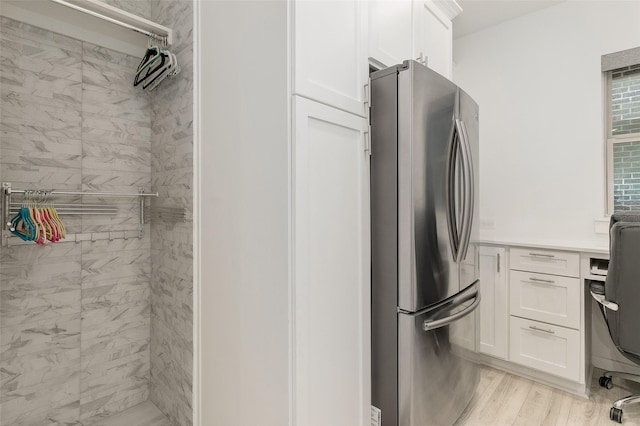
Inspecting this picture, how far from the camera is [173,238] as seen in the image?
1873mm

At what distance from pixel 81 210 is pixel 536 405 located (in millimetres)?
2924

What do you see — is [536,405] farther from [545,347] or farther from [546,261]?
[546,261]

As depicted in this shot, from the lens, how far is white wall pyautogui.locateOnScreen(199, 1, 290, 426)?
47.1 inches

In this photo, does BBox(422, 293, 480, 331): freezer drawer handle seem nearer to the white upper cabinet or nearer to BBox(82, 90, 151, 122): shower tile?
the white upper cabinet

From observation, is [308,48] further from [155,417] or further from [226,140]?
[155,417]

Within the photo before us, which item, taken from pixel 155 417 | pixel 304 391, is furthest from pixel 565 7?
pixel 155 417

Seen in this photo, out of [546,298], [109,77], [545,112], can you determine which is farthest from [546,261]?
[109,77]

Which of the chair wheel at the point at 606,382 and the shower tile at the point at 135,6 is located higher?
the shower tile at the point at 135,6

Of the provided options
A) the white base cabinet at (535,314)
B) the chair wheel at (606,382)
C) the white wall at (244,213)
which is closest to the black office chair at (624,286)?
the white base cabinet at (535,314)

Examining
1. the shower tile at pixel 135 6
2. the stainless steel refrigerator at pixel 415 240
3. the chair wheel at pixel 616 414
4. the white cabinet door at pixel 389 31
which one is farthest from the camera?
the shower tile at pixel 135 6

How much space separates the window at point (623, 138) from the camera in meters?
2.40

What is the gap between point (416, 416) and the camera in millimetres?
1405

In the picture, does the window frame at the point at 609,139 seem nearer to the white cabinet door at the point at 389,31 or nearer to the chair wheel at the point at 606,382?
the chair wheel at the point at 606,382

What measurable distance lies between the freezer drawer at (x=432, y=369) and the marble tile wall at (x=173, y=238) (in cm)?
107
